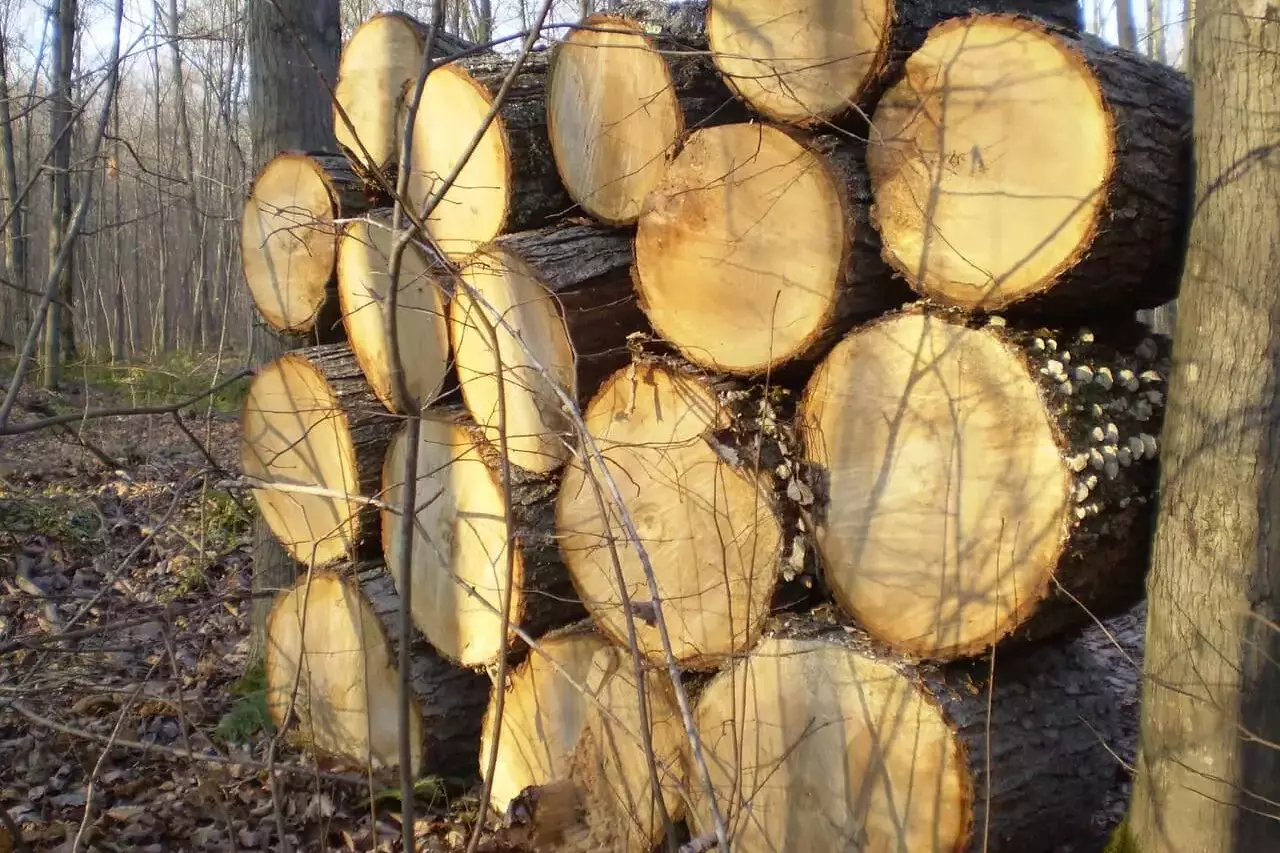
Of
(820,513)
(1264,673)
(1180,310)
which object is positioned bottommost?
(1264,673)

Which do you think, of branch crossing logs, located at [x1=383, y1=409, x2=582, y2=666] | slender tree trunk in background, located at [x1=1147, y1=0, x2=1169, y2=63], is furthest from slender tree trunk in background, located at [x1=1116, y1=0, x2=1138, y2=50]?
branch crossing logs, located at [x1=383, y1=409, x2=582, y2=666]

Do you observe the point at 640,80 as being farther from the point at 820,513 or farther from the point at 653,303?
the point at 820,513

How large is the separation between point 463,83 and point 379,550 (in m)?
1.72

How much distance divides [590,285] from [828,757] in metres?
1.45

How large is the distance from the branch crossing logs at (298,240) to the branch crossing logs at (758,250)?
1.62m

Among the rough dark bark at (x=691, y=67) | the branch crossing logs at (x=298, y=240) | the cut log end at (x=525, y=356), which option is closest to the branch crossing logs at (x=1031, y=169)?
the rough dark bark at (x=691, y=67)

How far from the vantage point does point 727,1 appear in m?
2.44

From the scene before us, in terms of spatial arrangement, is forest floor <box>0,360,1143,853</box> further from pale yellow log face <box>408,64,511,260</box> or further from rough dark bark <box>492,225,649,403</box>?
rough dark bark <box>492,225,649,403</box>

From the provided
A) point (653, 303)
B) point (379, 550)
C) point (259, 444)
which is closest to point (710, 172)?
point (653, 303)

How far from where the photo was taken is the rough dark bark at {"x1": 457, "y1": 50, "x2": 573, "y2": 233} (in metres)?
3.02

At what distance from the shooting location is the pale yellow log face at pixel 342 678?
3.49 m

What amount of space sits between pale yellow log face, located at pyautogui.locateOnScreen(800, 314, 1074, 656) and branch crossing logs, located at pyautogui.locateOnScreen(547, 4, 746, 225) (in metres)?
0.85

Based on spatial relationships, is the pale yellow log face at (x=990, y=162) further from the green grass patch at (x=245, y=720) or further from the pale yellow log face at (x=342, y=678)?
the green grass patch at (x=245, y=720)

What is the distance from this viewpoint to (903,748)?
2166 mm
